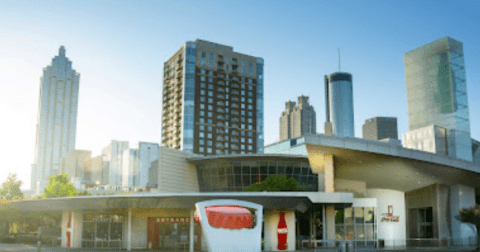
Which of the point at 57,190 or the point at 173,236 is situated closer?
the point at 173,236

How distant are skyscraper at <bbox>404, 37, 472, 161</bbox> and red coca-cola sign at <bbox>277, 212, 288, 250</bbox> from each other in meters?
110

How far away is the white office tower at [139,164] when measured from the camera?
185 metres

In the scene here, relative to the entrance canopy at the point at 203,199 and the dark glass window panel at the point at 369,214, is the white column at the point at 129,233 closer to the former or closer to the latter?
the entrance canopy at the point at 203,199

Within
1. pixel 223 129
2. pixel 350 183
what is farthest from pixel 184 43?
pixel 350 183

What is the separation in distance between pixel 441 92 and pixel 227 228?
134647mm

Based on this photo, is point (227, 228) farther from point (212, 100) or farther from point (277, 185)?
point (212, 100)

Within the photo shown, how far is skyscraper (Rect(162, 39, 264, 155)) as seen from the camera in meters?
147

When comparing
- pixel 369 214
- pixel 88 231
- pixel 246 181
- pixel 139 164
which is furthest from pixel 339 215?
pixel 139 164

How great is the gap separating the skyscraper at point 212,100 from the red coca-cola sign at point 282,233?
103405 mm

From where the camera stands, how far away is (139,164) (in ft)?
627

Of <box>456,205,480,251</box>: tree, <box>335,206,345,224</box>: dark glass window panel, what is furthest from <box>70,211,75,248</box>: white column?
<box>456,205,480,251</box>: tree

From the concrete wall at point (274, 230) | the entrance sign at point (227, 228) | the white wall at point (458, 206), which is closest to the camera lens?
the entrance sign at point (227, 228)

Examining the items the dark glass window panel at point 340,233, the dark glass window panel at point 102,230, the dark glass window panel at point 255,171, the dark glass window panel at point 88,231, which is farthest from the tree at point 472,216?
the dark glass window panel at point 255,171

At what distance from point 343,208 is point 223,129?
108 meters
